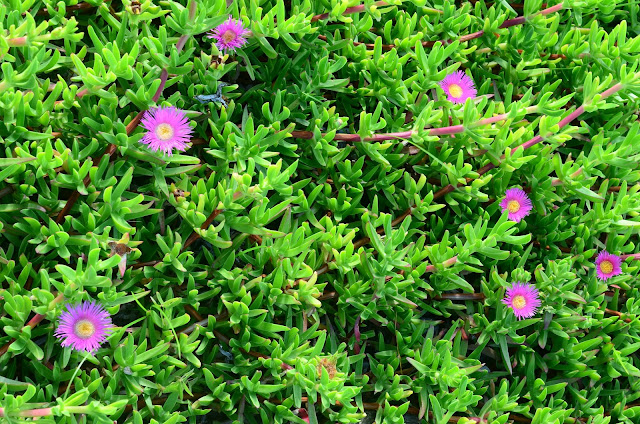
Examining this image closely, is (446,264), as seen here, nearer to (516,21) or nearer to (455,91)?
(455,91)

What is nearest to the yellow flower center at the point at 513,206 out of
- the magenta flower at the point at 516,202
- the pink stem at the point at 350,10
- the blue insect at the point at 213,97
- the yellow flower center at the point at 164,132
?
the magenta flower at the point at 516,202

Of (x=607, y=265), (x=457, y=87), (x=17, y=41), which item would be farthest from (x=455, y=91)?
(x=17, y=41)

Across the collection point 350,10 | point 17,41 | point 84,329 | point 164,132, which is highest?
point 17,41

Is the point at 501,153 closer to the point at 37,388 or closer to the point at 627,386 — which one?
the point at 627,386

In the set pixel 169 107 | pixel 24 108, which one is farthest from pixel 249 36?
pixel 24 108

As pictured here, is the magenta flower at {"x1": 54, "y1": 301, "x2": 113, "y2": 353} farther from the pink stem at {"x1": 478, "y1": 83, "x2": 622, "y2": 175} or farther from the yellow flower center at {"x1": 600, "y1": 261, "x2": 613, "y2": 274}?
the yellow flower center at {"x1": 600, "y1": 261, "x2": 613, "y2": 274}

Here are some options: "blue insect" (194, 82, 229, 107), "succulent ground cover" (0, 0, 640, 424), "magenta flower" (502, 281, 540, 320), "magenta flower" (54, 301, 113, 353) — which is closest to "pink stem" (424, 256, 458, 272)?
"succulent ground cover" (0, 0, 640, 424)
